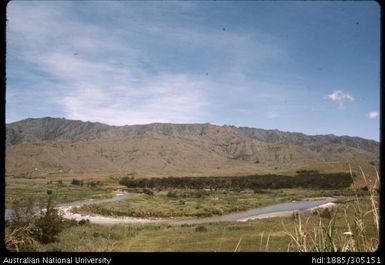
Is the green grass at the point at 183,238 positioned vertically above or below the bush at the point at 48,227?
below

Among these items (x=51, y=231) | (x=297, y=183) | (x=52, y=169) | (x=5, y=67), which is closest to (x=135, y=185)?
(x=297, y=183)

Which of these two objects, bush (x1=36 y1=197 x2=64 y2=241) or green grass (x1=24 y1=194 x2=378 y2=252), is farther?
bush (x1=36 y1=197 x2=64 y2=241)

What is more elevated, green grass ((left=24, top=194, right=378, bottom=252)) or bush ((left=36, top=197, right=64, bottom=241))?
bush ((left=36, top=197, right=64, bottom=241))

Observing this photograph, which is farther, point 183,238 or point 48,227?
point 183,238

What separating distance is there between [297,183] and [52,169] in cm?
8662

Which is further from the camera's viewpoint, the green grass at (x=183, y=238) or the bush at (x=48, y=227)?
the bush at (x=48, y=227)

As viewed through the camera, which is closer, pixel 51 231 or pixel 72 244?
pixel 72 244

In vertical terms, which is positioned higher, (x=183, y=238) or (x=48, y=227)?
(x=48, y=227)
